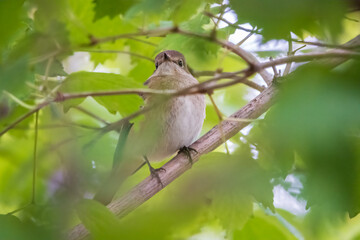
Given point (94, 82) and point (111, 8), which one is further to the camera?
point (94, 82)

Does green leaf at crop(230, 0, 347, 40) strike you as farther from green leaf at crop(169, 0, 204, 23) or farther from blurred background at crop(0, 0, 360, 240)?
green leaf at crop(169, 0, 204, 23)

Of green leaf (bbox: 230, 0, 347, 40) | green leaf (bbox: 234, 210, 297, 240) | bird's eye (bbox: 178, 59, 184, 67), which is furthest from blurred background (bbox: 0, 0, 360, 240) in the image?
bird's eye (bbox: 178, 59, 184, 67)

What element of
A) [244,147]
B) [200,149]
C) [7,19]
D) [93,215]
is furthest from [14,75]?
[200,149]

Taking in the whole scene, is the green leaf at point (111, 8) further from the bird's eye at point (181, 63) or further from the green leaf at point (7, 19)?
the bird's eye at point (181, 63)

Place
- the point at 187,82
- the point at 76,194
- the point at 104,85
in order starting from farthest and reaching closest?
the point at 187,82 → the point at 104,85 → the point at 76,194

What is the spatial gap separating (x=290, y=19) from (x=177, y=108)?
6.75 ft

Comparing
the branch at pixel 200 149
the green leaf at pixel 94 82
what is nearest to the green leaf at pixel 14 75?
the green leaf at pixel 94 82

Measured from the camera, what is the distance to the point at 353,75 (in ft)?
1.79

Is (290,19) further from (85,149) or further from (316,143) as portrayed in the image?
(85,149)

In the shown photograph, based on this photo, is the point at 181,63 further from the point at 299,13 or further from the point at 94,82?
the point at 299,13

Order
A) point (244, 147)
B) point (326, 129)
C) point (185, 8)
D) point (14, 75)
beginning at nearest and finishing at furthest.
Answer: point (326, 129), point (14, 75), point (185, 8), point (244, 147)

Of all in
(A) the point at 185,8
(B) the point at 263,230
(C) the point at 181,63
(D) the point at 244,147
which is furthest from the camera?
(C) the point at 181,63

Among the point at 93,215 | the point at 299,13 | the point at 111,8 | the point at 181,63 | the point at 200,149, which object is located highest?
the point at 181,63

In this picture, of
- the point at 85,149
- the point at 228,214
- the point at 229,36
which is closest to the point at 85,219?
the point at 85,149
